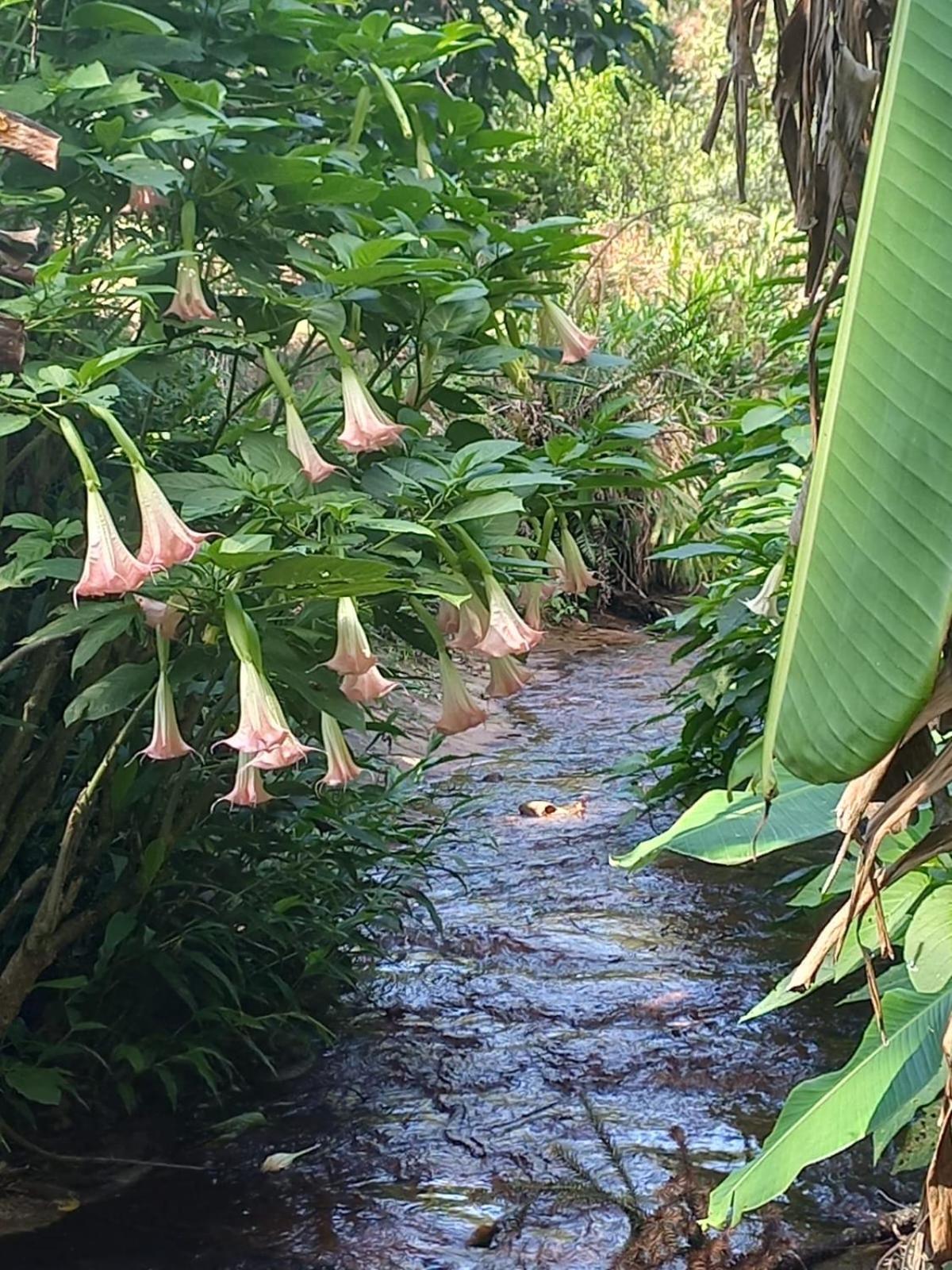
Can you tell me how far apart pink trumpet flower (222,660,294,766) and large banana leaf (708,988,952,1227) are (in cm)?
75

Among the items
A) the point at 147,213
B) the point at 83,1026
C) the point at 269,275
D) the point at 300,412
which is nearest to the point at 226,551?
the point at 300,412

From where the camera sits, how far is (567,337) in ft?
5.95

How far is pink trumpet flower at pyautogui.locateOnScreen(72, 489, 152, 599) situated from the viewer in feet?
4.29

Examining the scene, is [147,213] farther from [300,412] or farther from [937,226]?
[937,226]

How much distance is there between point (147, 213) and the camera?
184cm

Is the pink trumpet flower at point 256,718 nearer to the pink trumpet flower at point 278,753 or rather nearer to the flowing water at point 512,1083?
the pink trumpet flower at point 278,753

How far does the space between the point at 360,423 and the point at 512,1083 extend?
Answer: 146 centimetres

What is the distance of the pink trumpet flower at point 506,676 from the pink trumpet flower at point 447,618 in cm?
7

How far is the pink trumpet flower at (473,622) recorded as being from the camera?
5.30 feet

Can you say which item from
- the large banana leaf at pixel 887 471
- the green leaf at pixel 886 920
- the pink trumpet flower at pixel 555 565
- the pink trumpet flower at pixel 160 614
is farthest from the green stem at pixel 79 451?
the green leaf at pixel 886 920

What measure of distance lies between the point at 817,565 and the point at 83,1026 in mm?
1778

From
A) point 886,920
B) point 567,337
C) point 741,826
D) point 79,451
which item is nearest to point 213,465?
point 79,451

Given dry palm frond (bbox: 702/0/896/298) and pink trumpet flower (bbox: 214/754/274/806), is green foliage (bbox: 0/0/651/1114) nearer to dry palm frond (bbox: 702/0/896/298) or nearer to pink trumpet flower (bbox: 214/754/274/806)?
pink trumpet flower (bbox: 214/754/274/806)

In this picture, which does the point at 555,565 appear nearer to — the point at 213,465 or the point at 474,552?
the point at 474,552
